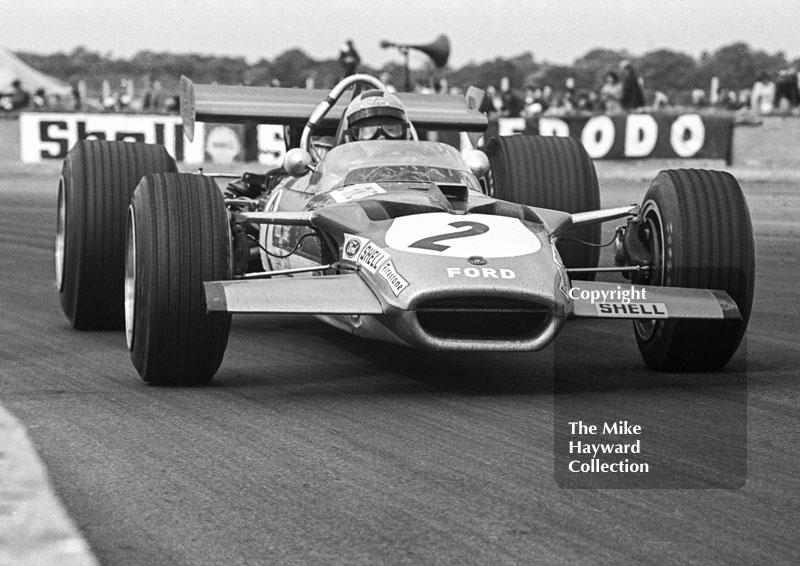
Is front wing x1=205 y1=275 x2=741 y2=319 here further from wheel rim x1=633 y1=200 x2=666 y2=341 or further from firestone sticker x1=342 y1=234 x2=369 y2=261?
wheel rim x1=633 y1=200 x2=666 y2=341

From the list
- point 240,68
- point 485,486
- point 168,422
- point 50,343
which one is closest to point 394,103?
point 50,343

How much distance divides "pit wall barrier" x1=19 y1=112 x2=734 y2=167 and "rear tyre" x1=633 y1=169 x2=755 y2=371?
52.7ft

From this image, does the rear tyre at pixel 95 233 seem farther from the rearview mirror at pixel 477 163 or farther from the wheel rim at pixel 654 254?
the wheel rim at pixel 654 254

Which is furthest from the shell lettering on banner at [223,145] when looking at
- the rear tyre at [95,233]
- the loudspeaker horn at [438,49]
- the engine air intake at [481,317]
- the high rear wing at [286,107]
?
the engine air intake at [481,317]

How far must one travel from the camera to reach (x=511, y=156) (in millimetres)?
8984

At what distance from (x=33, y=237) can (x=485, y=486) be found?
11.4 m

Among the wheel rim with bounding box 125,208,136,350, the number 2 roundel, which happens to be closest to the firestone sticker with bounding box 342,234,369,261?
the number 2 roundel

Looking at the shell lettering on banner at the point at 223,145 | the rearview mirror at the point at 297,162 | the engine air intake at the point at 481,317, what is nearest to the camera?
the engine air intake at the point at 481,317

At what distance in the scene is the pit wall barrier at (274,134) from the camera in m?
22.2

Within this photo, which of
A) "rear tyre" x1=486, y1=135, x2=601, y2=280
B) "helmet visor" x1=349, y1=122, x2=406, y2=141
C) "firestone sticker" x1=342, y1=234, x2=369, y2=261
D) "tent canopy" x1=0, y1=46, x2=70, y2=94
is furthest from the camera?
"tent canopy" x1=0, y1=46, x2=70, y2=94

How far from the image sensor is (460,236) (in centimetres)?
606

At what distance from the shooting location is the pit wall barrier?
73.0 ft

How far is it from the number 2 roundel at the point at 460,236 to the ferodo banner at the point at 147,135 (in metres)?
19.4

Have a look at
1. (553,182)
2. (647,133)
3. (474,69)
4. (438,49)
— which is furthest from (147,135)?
(474,69)
